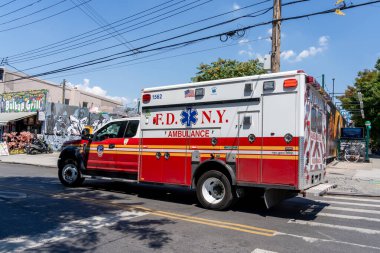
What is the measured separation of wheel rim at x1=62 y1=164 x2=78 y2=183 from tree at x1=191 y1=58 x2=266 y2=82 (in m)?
16.7

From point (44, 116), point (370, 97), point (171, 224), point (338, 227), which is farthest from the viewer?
point (370, 97)

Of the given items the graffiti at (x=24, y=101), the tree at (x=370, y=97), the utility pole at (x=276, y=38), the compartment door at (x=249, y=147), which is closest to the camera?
the compartment door at (x=249, y=147)

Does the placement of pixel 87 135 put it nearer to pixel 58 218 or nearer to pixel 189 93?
pixel 189 93

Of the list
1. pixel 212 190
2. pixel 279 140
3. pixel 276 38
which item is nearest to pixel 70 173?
pixel 212 190

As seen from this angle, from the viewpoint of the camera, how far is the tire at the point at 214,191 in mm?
8031

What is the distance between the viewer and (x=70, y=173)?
37.7 ft

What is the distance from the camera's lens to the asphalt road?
5.54 m

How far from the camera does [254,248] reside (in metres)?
5.46

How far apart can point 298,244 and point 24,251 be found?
4.04 m

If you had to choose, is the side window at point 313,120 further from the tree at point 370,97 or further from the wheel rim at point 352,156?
the tree at point 370,97

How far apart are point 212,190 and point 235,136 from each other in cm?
137

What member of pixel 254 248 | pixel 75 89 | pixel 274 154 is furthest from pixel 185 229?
pixel 75 89

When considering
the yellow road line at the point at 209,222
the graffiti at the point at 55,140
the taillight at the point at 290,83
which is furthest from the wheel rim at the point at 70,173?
the graffiti at the point at 55,140

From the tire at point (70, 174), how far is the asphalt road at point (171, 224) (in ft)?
2.94
